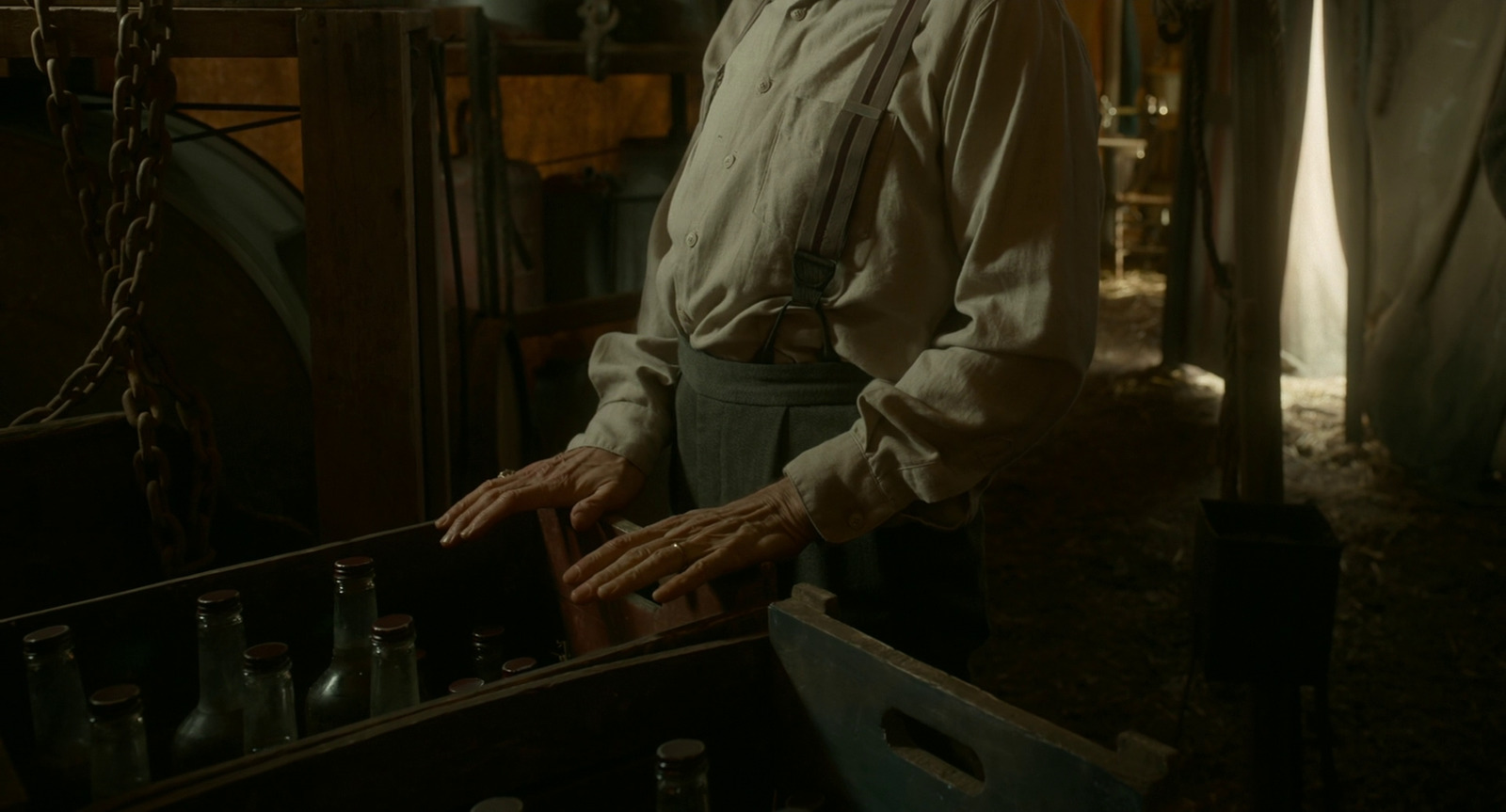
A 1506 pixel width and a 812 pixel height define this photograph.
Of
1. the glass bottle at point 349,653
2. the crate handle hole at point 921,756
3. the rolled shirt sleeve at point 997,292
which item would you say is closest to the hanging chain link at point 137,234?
the glass bottle at point 349,653

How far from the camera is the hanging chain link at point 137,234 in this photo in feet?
4.92

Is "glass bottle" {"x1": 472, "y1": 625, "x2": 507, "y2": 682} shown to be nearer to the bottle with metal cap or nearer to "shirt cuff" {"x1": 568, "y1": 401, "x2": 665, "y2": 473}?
"shirt cuff" {"x1": 568, "y1": 401, "x2": 665, "y2": 473}

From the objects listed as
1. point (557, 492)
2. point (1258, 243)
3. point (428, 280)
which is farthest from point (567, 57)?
point (557, 492)

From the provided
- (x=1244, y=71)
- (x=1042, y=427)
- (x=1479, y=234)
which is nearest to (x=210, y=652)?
(x=1042, y=427)

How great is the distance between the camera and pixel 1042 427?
4.67ft

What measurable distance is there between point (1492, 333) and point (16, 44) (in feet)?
14.8

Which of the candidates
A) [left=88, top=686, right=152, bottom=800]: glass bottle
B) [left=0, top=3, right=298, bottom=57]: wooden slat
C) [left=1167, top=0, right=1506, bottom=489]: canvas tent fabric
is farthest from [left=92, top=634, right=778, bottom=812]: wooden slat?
[left=1167, top=0, right=1506, bottom=489]: canvas tent fabric

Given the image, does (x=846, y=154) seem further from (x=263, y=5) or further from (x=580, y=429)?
(x=580, y=429)

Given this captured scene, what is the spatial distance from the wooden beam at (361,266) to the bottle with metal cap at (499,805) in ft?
3.78

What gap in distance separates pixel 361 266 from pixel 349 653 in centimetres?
80

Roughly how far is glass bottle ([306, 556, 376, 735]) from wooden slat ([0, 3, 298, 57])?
938 millimetres

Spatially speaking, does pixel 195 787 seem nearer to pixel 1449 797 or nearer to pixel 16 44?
pixel 16 44

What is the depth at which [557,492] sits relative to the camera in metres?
1.57

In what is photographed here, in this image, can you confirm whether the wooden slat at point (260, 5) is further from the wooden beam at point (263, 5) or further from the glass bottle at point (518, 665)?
the glass bottle at point (518, 665)
